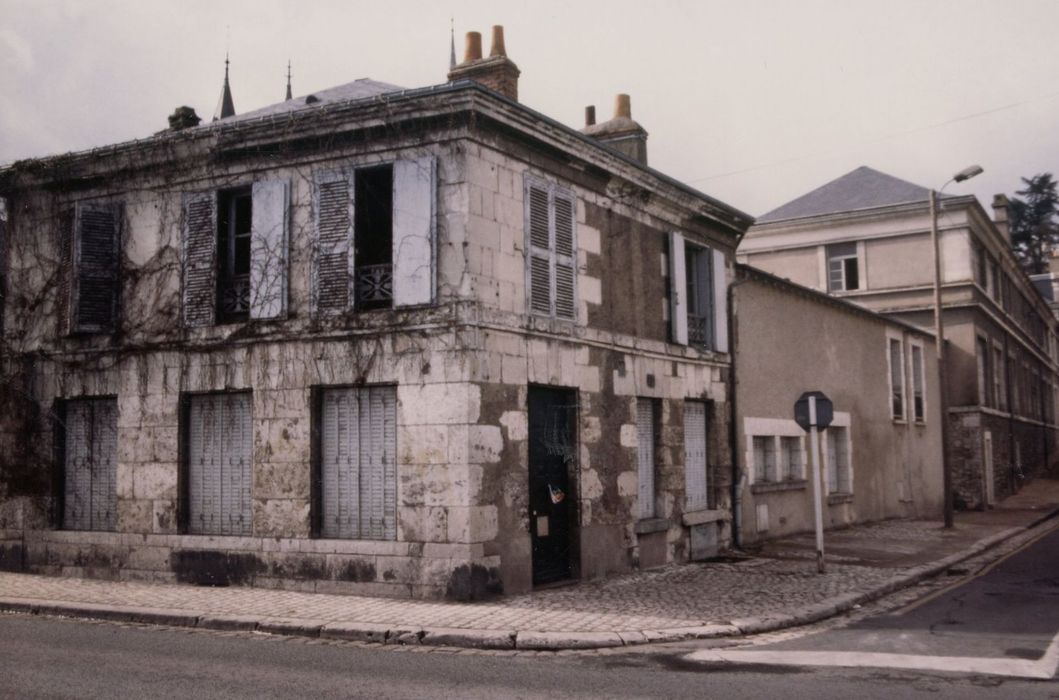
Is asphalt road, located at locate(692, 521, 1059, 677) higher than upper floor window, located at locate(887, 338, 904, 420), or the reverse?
upper floor window, located at locate(887, 338, 904, 420)

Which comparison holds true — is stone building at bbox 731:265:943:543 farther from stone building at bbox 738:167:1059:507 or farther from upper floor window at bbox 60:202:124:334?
upper floor window at bbox 60:202:124:334

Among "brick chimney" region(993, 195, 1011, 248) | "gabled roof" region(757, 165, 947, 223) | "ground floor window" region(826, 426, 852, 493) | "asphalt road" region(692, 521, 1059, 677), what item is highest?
"brick chimney" region(993, 195, 1011, 248)

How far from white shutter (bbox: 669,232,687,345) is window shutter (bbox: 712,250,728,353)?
3.65ft

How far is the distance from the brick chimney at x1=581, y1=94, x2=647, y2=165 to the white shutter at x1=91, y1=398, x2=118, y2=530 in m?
8.30

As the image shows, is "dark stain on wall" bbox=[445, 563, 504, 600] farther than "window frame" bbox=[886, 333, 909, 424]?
No

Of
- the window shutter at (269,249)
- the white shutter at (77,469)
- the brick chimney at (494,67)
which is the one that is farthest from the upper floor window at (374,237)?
the white shutter at (77,469)

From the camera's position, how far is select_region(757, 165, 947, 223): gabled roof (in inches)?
1202

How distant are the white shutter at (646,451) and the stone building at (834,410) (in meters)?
2.56

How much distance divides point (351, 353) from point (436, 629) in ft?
12.3

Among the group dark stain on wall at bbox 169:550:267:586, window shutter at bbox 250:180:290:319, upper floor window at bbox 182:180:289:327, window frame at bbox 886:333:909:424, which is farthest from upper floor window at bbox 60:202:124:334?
window frame at bbox 886:333:909:424

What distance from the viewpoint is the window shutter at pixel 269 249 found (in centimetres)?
1164

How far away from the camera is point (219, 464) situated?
39.5 feet

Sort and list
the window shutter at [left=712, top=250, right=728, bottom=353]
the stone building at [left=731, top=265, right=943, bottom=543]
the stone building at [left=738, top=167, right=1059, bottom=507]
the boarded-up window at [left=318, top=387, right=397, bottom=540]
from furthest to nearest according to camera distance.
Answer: the stone building at [left=738, top=167, right=1059, bottom=507]
the stone building at [left=731, top=265, right=943, bottom=543]
the window shutter at [left=712, top=250, right=728, bottom=353]
the boarded-up window at [left=318, top=387, right=397, bottom=540]

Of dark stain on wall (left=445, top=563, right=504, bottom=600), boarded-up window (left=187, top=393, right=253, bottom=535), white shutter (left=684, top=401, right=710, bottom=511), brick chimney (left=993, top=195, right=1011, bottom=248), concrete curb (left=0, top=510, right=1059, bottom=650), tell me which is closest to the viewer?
concrete curb (left=0, top=510, right=1059, bottom=650)
